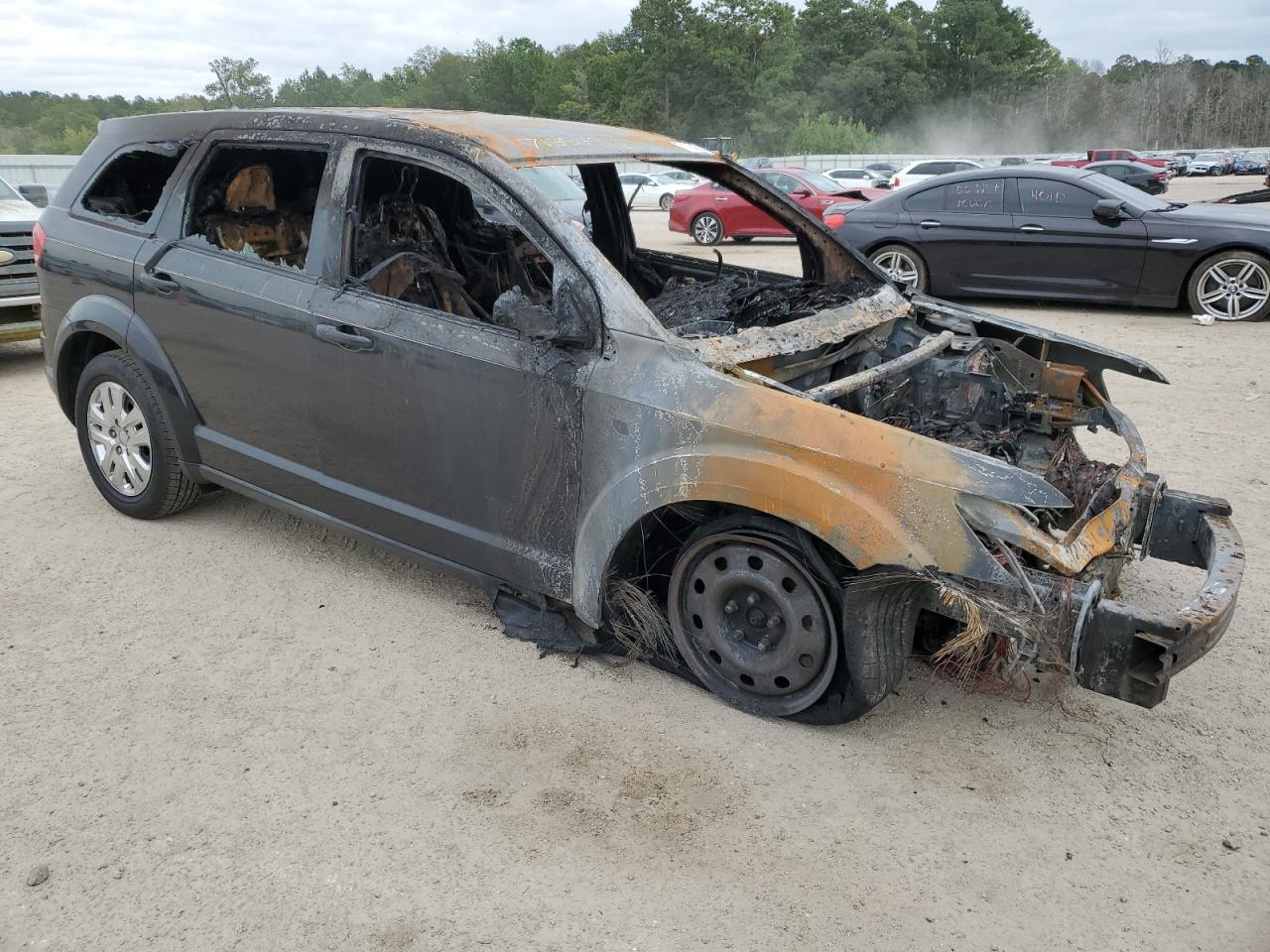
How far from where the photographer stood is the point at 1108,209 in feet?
30.2

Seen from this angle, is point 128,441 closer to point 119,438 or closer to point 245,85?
point 119,438

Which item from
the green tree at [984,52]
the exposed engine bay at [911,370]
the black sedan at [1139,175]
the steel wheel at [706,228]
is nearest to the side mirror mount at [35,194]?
the exposed engine bay at [911,370]

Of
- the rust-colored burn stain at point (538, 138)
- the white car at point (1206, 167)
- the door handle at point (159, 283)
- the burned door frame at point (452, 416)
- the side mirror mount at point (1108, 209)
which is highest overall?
the white car at point (1206, 167)

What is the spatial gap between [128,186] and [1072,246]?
844 cm

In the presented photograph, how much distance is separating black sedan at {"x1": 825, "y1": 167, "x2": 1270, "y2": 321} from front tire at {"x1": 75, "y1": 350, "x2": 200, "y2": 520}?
6.68 m

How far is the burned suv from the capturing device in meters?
2.73

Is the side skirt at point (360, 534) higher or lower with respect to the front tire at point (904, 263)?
lower

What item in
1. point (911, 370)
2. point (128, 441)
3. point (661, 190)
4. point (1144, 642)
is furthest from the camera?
point (661, 190)

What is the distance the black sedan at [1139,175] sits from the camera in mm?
24078

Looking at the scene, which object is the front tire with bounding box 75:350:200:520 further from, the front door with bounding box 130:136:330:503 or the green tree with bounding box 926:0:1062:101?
the green tree with bounding box 926:0:1062:101

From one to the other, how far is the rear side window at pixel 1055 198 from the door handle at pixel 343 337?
831 centimetres

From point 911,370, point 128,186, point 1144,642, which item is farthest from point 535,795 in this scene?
point 128,186

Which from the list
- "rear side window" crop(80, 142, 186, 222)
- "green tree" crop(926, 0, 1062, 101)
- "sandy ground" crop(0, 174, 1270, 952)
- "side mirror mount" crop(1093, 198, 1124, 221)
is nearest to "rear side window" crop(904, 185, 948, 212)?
"side mirror mount" crop(1093, 198, 1124, 221)

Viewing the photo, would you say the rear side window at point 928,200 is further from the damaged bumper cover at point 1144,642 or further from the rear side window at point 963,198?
the damaged bumper cover at point 1144,642
